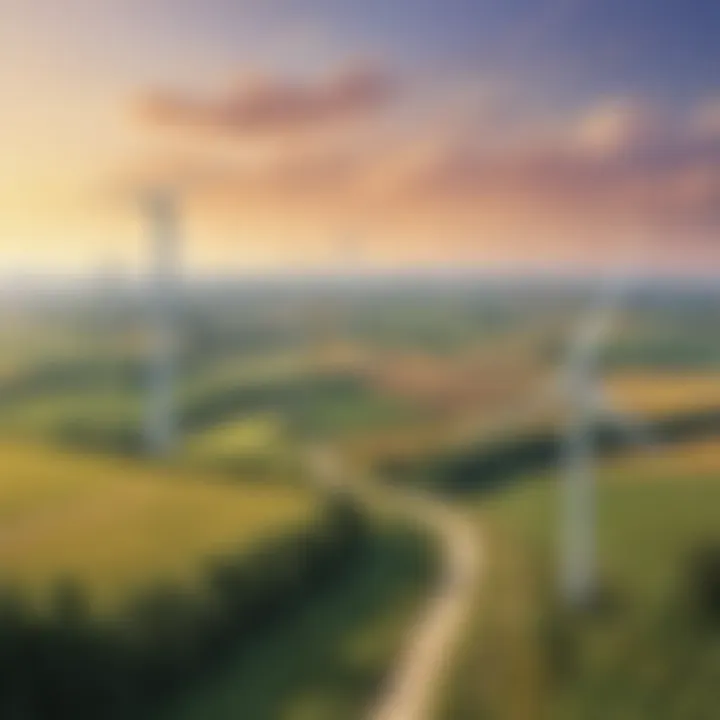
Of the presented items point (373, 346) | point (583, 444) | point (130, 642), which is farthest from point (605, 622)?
point (130, 642)

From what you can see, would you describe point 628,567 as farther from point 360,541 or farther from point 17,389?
point 17,389

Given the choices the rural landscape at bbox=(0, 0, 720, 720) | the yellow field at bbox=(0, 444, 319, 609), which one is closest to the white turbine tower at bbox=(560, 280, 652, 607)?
the rural landscape at bbox=(0, 0, 720, 720)

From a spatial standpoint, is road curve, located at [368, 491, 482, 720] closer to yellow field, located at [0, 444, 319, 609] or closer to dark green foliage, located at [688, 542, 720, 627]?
yellow field, located at [0, 444, 319, 609]

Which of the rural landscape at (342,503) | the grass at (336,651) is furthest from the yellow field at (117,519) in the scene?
the grass at (336,651)

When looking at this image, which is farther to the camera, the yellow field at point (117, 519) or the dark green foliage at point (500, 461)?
the dark green foliage at point (500, 461)

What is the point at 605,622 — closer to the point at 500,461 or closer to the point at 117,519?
the point at 500,461

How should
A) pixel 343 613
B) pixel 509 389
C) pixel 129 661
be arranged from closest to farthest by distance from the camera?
pixel 129 661, pixel 343 613, pixel 509 389

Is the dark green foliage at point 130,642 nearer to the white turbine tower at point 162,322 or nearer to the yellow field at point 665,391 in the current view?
the white turbine tower at point 162,322

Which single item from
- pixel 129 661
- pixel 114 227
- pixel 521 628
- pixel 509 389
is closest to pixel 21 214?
pixel 114 227

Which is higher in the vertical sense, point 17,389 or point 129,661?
point 17,389
